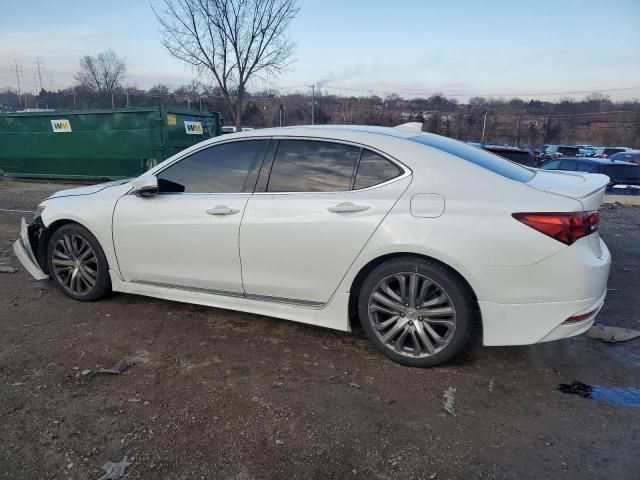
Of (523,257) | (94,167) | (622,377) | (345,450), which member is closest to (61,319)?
(345,450)

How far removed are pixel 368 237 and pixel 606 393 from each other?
5.84 ft

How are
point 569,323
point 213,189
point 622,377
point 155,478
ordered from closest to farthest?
point 155,478, point 569,323, point 622,377, point 213,189

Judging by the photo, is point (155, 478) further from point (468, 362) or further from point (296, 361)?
point (468, 362)

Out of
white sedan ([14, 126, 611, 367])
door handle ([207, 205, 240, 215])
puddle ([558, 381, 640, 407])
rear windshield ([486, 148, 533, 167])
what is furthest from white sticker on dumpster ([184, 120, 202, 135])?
puddle ([558, 381, 640, 407])

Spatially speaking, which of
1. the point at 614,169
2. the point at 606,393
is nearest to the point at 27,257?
the point at 606,393

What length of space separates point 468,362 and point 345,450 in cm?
131

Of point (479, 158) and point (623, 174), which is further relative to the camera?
point (623, 174)

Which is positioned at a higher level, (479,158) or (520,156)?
(479,158)

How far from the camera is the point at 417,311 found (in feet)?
10.4

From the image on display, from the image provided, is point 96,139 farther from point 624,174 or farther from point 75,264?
point 624,174

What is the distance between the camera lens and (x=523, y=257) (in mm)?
2861

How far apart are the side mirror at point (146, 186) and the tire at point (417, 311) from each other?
6.17ft

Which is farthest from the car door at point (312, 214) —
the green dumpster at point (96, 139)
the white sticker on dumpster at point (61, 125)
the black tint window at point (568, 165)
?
the white sticker on dumpster at point (61, 125)

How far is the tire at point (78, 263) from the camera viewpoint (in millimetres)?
4219
